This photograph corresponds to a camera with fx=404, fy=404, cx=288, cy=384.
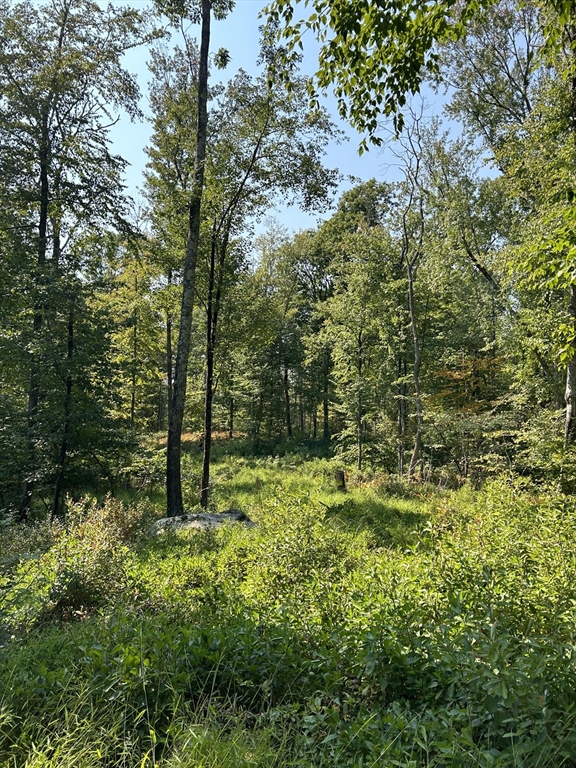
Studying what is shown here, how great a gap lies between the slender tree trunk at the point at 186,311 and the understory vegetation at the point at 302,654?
4.29 meters

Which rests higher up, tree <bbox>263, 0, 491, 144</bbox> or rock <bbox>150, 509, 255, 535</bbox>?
tree <bbox>263, 0, 491, 144</bbox>

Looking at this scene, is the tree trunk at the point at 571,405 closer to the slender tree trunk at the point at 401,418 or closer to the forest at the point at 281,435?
the forest at the point at 281,435

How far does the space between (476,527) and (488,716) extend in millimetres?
2804

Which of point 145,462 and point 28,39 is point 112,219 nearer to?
point 28,39

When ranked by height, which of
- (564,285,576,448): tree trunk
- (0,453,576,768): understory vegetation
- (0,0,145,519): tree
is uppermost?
(0,0,145,519): tree

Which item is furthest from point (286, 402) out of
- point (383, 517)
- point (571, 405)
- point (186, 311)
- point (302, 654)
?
point (302, 654)

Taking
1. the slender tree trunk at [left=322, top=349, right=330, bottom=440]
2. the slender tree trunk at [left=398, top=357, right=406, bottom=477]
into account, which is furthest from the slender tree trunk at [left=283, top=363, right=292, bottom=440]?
the slender tree trunk at [left=398, top=357, right=406, bottom=477]

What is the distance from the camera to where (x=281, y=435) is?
27.3 metres

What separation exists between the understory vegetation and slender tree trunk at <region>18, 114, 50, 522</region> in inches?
224

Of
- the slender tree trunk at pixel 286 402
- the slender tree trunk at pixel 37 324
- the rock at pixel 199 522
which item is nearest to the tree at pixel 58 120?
the slender tree trunk at pixel 37 324

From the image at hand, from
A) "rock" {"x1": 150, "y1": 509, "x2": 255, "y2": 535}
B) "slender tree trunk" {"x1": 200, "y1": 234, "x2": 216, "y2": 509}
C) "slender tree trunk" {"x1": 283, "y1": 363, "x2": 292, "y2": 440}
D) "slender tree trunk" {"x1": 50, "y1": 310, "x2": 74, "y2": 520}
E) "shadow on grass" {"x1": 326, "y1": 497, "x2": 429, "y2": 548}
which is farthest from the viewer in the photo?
"slender tree trunk" {"x1": 283, "y1": 363, "x2": 292, "y2": 440}

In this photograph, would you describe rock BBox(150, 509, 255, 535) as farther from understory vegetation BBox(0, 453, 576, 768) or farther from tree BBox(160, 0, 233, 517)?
understory vegetation BBox(0, 453, 576, 768)

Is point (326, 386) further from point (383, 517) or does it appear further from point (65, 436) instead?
point (65, 436)

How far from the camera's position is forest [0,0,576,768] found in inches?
83.5
